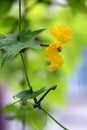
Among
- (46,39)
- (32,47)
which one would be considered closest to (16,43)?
(32,47)

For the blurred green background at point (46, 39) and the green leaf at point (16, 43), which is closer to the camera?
the green leaf at point (16, 43)

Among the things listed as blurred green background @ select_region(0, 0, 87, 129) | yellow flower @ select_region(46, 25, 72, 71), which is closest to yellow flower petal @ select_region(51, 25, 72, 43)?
yellow flower @ select_region(46, 25, 72, 71)

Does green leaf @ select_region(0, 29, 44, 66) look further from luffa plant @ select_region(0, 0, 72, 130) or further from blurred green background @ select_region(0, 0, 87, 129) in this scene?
blurred green background @ select_region(0, 0, 87, 129)

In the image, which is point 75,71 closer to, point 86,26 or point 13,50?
point 86,26

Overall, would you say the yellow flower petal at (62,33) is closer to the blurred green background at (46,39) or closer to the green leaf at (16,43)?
the green leaf at (16,43)

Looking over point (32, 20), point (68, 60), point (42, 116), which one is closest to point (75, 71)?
point (68, 60)

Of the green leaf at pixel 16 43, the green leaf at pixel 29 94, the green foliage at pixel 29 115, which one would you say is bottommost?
the green foliage at pixel 29 115

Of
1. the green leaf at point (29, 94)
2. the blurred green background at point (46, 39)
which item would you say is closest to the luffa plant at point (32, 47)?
the green leaf at point (29, 94)
